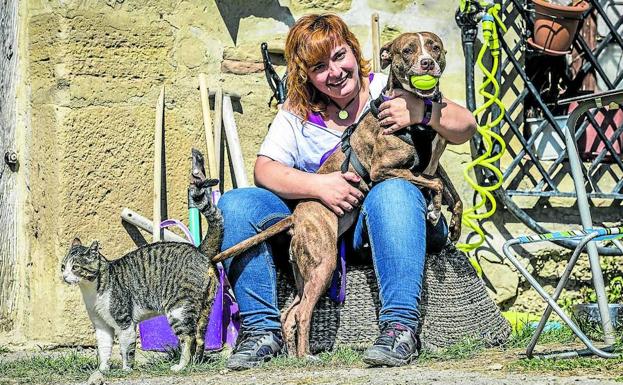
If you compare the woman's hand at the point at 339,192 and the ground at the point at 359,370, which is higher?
the woman's hand at the point at 339,192

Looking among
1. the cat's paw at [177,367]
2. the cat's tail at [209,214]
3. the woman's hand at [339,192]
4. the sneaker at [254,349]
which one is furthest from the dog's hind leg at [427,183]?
the cat's paw at [177,367]

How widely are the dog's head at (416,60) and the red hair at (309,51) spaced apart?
245mm

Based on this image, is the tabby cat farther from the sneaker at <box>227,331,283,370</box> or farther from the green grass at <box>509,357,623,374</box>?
the green grass at <box>509,357,623,374</box>

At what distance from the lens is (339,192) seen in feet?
12.2

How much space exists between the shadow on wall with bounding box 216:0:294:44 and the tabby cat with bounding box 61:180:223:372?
4.54 feet

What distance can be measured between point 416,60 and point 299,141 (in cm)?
61

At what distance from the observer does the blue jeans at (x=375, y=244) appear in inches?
140

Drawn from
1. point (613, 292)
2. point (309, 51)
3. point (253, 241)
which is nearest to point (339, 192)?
point (253, 241)

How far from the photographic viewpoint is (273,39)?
4.90 m

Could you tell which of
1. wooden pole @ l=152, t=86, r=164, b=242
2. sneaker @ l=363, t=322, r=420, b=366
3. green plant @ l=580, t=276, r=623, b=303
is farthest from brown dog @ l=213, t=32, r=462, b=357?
green plant @ l=580, t=276, r=623, b=303

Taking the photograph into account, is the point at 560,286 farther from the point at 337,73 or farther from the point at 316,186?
the point at 337,73

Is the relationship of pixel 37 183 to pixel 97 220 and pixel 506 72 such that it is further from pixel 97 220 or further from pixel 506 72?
pixel 506 72

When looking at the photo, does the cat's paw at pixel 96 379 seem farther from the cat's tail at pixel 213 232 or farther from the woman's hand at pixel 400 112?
the woman's hand at pixel 400 112

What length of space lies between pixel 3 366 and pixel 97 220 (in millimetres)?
850
